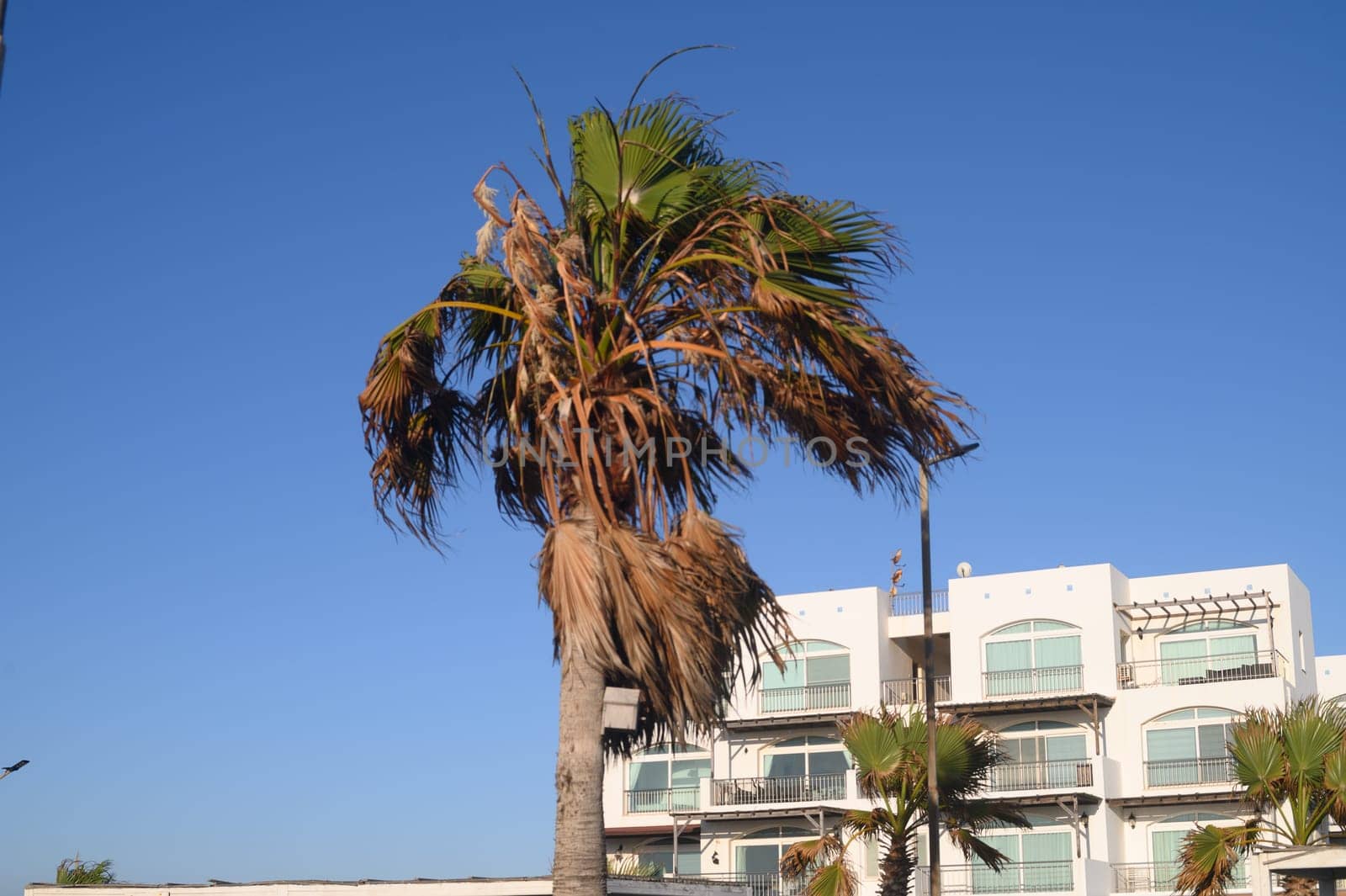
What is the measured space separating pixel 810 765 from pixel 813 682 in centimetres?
266

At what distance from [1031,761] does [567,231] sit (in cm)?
3986

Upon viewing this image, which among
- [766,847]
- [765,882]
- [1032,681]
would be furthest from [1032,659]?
[765,882]

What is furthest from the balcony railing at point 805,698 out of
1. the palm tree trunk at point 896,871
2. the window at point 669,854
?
the palm tree trunk at point 896,871

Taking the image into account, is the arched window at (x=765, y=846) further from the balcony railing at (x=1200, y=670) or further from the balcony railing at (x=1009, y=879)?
the balcony railing at (x=1200, y=670)

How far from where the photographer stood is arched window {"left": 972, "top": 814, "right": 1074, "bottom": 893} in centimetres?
4666

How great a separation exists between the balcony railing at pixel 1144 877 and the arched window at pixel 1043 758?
2740 millimetres

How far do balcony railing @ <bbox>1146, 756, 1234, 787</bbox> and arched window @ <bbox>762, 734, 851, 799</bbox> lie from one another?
30.2ft

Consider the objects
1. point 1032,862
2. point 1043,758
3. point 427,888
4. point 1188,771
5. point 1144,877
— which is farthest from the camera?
point 1043,758

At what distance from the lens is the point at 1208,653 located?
4975 centimetres

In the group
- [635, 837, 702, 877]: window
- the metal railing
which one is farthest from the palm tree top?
[635, 837, 702, 877]: window

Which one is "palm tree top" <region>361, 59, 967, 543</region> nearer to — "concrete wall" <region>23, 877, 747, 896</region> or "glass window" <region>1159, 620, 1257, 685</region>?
"concrete wall" <region>23, 877, 747, 896</region>

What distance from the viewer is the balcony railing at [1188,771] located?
4684 cm

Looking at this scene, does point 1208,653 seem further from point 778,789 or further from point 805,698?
point 778,789

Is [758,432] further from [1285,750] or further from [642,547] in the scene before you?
[1285,750]
